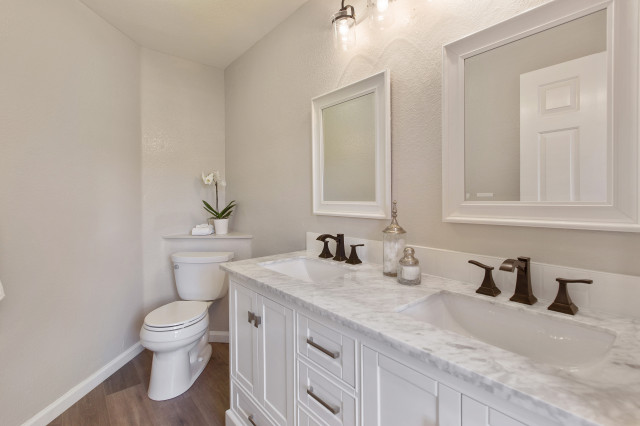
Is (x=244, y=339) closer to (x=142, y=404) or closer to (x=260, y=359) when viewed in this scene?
(x=260, y=359)

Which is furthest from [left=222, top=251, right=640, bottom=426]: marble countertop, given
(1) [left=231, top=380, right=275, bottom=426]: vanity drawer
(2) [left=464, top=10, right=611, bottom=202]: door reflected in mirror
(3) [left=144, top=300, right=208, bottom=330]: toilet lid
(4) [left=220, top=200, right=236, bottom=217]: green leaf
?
(4) [left=220, top=200, right=236, bottom=217]: green leaf

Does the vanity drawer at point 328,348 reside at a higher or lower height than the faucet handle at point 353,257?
lower

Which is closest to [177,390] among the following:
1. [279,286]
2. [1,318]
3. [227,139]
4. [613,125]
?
[1,318]

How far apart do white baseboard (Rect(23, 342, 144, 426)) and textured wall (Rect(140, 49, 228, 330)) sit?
1.14 ft

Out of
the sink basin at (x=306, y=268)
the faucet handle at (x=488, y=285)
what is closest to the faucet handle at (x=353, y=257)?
the sink basin at (x=306, y=268)

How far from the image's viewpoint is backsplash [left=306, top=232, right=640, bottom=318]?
754mm

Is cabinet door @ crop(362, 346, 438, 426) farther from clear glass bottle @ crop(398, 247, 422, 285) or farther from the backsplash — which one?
the backsplash

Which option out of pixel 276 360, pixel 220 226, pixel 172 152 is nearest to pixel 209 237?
pixel 220 226

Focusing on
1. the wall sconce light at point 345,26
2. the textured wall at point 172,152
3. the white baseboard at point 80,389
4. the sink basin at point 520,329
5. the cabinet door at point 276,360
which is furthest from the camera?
the textured wall at point 172,152

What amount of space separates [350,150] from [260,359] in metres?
1.08

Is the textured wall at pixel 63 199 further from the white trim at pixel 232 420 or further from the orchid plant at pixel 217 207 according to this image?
the white trim at pixel 232 420

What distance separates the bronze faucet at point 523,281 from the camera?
844 mm

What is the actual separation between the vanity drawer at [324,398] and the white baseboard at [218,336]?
1637mm

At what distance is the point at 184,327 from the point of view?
169cm
